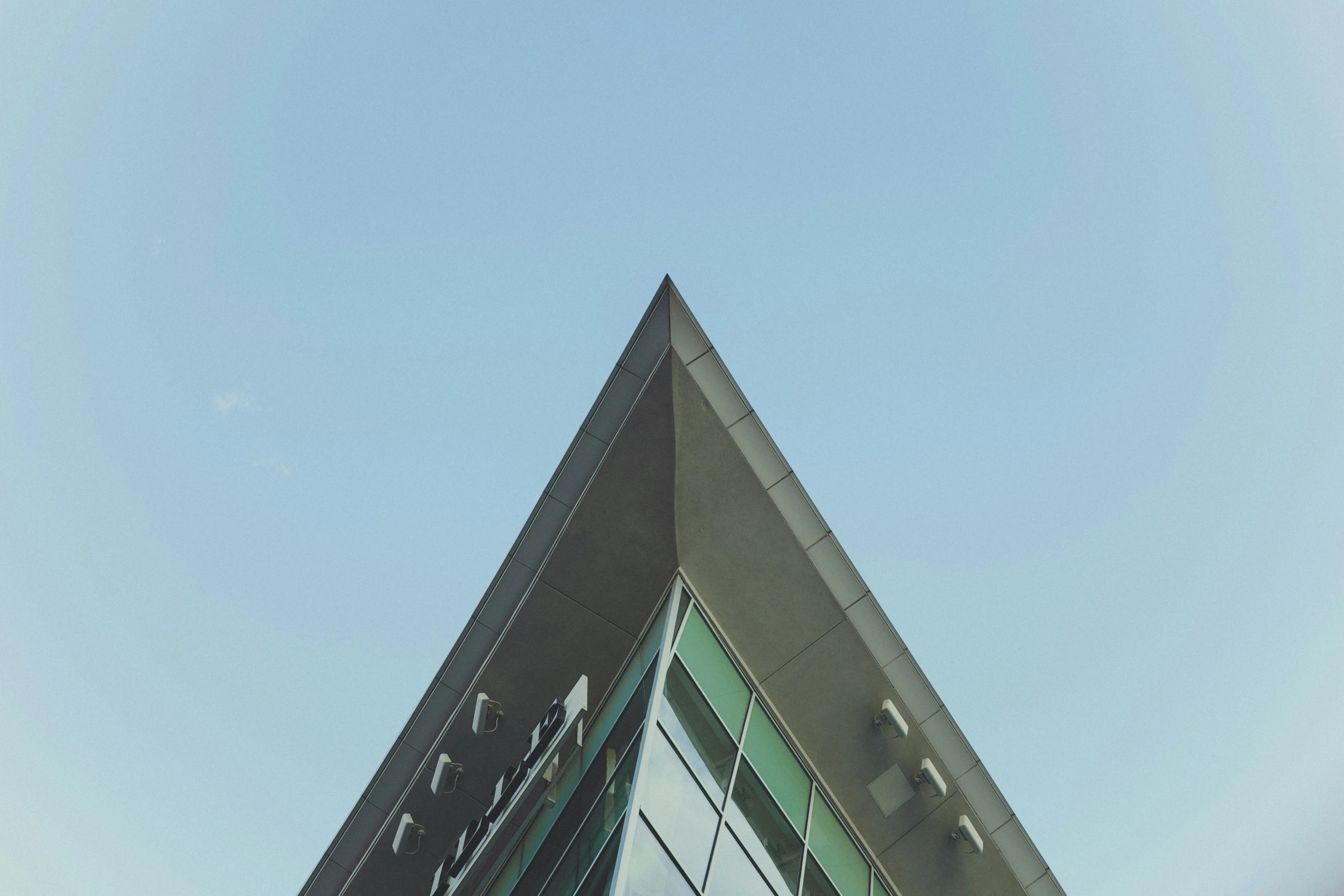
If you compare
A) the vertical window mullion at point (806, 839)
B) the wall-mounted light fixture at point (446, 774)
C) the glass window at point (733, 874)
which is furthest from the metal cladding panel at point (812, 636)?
the wall-mounted light fixture at point (446, 774)

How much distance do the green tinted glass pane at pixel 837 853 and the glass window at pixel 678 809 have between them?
Answer: 3.02m

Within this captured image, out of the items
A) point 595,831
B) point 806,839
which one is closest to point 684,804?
point 595,831

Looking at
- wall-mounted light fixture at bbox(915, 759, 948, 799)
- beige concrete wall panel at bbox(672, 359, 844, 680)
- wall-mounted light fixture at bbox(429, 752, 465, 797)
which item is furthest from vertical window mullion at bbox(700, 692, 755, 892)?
wall-mounted light fixture at bbox(429, 752, 465, 797)

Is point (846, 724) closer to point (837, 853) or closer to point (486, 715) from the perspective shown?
point (837, 853)

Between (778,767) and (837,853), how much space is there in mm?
1612

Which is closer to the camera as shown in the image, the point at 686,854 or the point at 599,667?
the point at 686,854

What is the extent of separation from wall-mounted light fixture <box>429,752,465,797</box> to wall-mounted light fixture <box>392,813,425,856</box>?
0.59 meters

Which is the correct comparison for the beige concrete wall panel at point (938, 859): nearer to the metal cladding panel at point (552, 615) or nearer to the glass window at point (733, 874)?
the glass window at point (733, 874)

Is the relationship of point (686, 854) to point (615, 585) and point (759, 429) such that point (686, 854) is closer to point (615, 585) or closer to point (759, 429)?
point (615, 585)

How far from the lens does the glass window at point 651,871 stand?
1242cm

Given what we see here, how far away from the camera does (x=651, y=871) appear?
1273 centimetres

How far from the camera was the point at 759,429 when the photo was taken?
17.9 m

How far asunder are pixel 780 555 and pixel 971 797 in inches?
199

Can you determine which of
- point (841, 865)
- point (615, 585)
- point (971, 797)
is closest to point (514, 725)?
point (615, 585)
